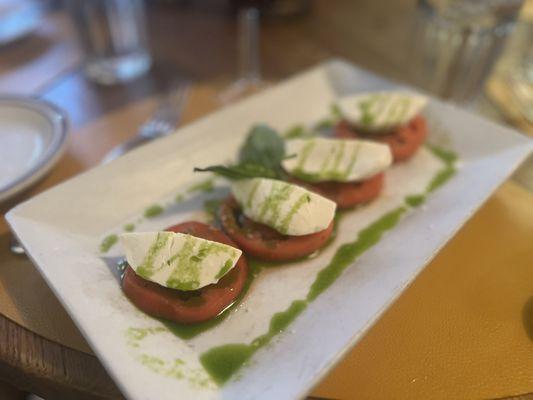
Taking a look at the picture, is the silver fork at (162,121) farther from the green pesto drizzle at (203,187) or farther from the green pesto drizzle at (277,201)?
the green pesto drizzle at (277,201)

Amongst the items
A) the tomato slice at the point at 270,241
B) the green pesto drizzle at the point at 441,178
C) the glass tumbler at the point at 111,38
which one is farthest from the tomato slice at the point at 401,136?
the glass tumbler at the point at 111,38

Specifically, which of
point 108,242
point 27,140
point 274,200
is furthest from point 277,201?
point 27,140

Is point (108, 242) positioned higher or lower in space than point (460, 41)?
lower

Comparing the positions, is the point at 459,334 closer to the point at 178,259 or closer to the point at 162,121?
the point at 178,259

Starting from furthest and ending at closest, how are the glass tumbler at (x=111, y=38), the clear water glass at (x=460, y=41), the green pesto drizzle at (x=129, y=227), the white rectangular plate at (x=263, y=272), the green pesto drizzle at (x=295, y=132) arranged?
1. the glass tumbler at (x=111, y=38)
2. the clear water glass at (x=460, y=41)
3. the green pesto drizzle at (x=295, y=132)
4. the green pesto drizzle at (x=129, y=227)
5. the white rectangular plate at (x=263, y=272)

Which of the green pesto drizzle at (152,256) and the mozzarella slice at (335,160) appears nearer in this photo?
the green pesto drizzle at (152,256)

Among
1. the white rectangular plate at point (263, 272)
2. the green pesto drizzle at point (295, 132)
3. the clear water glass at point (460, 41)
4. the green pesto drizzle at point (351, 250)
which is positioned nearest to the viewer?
the white rectangular plate at point (263, 272)

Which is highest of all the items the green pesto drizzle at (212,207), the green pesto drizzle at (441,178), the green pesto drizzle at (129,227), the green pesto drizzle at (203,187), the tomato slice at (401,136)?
the tomato slice at (401,136)
